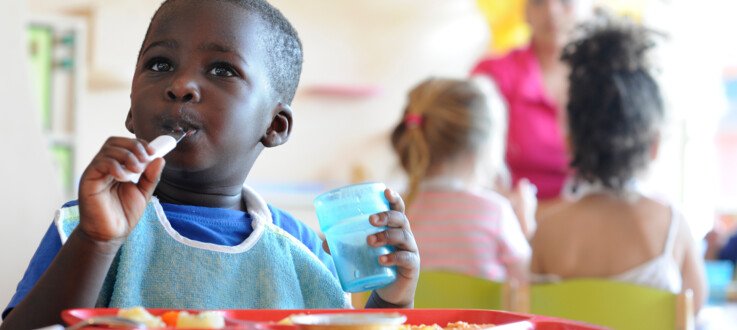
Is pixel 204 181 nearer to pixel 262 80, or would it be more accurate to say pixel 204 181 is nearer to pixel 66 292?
pixel 262 80

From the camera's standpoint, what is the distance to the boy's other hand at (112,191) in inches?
34.2

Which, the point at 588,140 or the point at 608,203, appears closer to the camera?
the point at 608,203

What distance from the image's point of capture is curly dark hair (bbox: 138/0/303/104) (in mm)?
1198

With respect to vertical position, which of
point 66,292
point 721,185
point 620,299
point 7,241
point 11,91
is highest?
point 11,91

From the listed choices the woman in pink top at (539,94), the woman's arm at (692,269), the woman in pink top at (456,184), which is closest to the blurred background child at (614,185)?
the woman's arm at (692,269)

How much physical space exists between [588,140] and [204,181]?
168cm

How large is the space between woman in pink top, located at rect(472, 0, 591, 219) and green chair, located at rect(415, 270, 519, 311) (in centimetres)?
132

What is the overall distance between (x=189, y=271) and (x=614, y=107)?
1754mm

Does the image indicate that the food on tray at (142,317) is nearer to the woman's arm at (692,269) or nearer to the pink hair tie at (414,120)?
the woman's arm at (692,269)

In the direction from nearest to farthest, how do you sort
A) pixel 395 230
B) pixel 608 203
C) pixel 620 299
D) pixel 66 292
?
1. pixel 66 292
2. pixel 395 230
3. pixel 620 299
4. pixel 608 203

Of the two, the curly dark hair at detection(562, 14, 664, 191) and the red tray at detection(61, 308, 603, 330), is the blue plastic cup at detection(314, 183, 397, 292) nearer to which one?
the red tray at detection(61, 308, 603, 330)

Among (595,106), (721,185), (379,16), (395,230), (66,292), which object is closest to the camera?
(66,292)

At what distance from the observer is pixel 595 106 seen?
2607mm

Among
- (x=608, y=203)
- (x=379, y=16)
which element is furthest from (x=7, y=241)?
(x=379, y=16)
